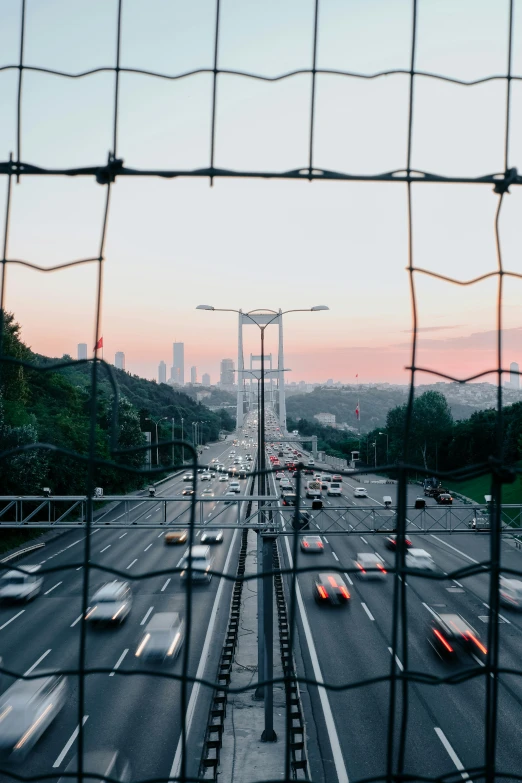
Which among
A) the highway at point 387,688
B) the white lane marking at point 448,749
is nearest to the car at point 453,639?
the highway at point 387,688

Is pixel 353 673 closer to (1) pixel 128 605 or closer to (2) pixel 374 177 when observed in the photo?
(1) pixel 128 605

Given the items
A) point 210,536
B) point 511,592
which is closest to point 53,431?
point 210,536

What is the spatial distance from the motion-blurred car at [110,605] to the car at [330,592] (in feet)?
13.7

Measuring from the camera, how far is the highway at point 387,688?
7.57 m

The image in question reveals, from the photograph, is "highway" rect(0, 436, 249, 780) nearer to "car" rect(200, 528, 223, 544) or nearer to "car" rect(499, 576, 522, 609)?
"car" rect(200, 528, 223, 544)

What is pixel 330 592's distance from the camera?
14.3 meters

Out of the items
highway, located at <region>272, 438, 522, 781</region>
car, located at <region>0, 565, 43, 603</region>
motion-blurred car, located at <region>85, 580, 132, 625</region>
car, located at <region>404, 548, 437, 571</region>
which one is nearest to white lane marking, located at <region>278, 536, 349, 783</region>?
highway, located at <region>272, 438, 522, 781</region>

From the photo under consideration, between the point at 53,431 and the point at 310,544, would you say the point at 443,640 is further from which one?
the point at 53,431

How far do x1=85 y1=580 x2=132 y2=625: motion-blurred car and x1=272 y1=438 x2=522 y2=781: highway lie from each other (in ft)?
12.0

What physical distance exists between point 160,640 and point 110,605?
6.53 feet

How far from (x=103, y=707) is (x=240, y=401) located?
40.3 m

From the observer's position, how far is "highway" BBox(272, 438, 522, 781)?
7.57 m

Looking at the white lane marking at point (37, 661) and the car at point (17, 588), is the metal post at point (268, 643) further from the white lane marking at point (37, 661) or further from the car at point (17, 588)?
the car at point (17, 588)

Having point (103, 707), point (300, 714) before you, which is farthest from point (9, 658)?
point (300, 714)
